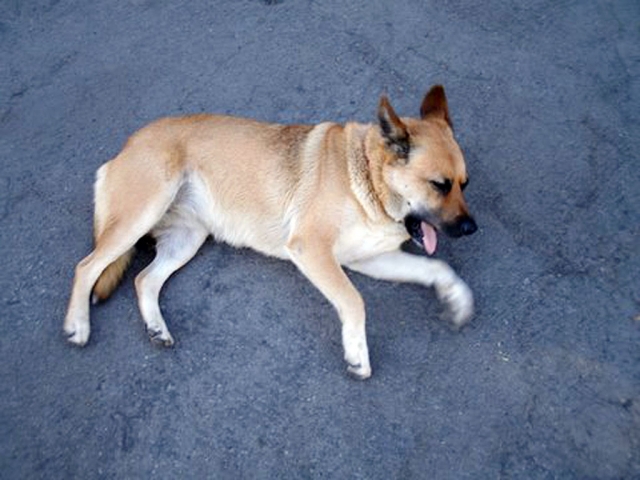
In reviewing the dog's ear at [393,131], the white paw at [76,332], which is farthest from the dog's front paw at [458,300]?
the white paw at [76,332]

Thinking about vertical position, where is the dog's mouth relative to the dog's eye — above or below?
below

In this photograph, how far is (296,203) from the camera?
3.73m

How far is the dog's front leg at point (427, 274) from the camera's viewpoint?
11.7 feet

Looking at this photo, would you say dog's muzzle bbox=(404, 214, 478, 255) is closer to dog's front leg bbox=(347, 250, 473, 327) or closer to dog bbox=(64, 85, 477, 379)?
dog bbox=(64, 85, 477, 379)

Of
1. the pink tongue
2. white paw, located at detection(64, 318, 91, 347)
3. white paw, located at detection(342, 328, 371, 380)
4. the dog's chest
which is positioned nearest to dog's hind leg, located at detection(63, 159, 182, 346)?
white paw, located at detection(64, 318, 91, 347)

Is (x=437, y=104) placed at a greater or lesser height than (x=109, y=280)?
greater

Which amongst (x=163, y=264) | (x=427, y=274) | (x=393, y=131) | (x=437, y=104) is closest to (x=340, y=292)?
(x=427, y=274)

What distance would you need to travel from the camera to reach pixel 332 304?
3631 mm

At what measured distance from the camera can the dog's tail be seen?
3.57 metres

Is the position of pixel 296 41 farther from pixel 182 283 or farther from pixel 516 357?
pixel 516 357

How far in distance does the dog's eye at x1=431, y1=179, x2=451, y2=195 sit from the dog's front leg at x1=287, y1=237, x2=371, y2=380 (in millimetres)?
717

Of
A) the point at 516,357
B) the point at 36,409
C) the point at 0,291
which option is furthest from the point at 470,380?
the point at 0,291

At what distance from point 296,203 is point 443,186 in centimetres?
92

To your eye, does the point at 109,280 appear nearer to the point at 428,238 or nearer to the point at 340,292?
the point at 340,292
